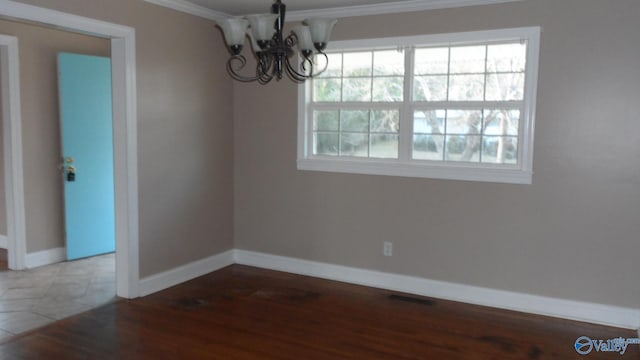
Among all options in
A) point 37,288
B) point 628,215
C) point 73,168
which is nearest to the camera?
point 628,215

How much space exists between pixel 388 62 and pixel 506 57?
3.22ft

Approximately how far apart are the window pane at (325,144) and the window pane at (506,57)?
1499 millimetres

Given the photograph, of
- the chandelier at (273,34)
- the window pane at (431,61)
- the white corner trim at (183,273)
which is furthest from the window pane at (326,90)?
the white corner trim at (183,273)

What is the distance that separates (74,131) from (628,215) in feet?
16.3

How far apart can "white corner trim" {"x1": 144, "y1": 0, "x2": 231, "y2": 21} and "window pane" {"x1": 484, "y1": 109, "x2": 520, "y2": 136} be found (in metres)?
2.56

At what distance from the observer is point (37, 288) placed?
4.30 metres

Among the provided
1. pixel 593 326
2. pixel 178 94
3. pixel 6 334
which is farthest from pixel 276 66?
pixel 593 326

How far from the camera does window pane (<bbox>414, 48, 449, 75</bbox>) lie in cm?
417

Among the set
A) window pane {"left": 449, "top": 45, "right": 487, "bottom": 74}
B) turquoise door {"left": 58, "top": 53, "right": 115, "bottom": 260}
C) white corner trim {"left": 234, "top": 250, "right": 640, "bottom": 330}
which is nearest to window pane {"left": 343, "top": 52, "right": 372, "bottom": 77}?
window pane {"left": 449, "top": 45, "right": 487, "bottom": 74}

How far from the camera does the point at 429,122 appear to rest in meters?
4.27

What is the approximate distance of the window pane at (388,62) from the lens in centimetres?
435

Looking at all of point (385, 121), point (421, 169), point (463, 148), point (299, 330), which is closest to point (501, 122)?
point (463, 148)

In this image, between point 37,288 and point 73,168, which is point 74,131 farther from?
point 37,288

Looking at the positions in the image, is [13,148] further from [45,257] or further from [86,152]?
[45,257]
